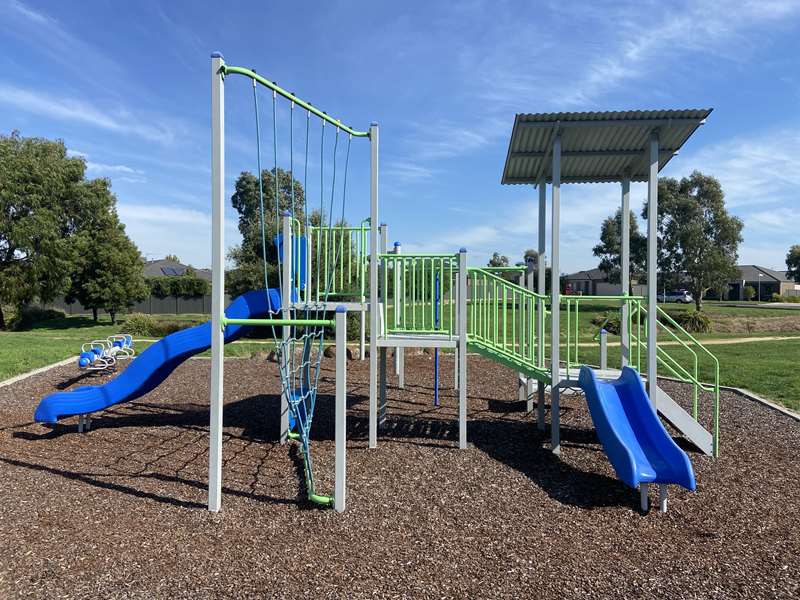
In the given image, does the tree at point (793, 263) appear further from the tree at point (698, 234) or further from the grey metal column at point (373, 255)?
the grey metal column at point (373, 255)

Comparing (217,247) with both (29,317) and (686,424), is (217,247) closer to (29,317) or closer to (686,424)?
(686,424)

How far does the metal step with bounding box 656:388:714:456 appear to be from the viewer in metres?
6.32

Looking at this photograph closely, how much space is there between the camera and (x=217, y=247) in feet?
15.0

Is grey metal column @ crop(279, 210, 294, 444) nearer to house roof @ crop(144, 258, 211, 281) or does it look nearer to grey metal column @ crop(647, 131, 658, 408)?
grey metal column @ crop(647, 131, 658, 408)

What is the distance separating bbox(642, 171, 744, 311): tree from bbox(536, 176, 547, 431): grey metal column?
33747mm

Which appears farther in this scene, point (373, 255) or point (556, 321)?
point (373, 255)

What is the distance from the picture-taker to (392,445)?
676 centimetres

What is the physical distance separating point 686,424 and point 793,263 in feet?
316

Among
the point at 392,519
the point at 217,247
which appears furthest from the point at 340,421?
the point at 217,247

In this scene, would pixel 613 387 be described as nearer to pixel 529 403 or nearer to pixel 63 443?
pixel 529 403

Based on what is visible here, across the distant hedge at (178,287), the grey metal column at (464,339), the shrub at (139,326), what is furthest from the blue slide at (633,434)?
the distant hedge at (178,287)

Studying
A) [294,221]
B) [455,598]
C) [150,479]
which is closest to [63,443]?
[150,479]

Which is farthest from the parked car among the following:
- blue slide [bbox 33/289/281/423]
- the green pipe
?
the green pipe

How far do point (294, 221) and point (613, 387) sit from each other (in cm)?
446
